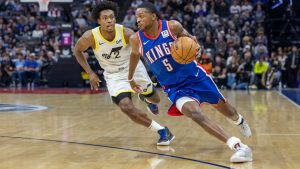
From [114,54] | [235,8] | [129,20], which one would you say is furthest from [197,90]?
[235,8]

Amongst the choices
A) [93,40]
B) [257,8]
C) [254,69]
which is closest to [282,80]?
[254,69]

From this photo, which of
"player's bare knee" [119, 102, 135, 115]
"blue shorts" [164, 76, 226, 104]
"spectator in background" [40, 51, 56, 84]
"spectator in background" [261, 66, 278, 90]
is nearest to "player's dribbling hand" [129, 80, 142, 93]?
"player's bare knee" [119, 102, 135, 115]

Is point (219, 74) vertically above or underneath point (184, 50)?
underneath

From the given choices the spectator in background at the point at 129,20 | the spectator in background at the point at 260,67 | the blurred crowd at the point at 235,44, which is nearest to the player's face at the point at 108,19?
the blurred crowd at the point at 235,44

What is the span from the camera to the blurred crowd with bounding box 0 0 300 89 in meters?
19.2

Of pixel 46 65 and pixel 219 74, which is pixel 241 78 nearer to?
pixel 219 74

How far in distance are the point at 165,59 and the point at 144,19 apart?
0.49 meters

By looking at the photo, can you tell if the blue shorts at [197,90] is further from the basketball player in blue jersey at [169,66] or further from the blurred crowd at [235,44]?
the blurred crowd at [235,44]

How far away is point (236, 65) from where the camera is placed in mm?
19000

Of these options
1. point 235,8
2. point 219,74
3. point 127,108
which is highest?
point 235,8

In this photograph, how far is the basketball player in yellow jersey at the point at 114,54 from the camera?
681 centimetres

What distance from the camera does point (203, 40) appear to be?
21.1 meters

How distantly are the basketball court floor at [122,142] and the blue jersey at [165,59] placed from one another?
86 cm

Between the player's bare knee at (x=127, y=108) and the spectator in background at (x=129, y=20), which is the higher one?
the spectator in background at (x=129, y=20)
